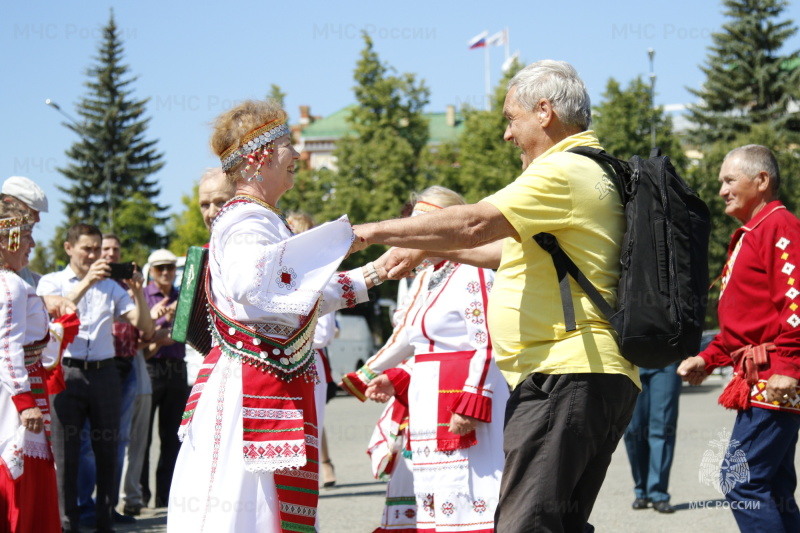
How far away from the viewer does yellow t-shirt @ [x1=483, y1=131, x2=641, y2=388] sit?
3.54 m

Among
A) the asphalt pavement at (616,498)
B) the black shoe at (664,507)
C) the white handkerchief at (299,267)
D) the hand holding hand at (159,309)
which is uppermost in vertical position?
the white handkerchief at (299,267)

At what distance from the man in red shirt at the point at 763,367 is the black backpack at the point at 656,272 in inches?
61.9

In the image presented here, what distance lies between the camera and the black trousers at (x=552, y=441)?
3512 millimetres

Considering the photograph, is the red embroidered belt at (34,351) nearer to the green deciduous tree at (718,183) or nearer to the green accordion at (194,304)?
the green accordion at (194,304)

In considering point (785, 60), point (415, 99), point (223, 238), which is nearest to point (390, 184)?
point (415, 99)

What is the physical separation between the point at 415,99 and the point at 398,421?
124 feet

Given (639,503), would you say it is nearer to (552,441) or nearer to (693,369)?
(693,369)

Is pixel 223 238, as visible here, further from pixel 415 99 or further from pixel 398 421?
pixel 415 99

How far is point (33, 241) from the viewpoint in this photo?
5871 millimetres

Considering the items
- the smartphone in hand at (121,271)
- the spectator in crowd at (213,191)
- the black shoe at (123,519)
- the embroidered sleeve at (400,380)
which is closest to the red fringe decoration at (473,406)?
the embroidered sleeve at (400,380)

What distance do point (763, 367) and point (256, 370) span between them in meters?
2.86

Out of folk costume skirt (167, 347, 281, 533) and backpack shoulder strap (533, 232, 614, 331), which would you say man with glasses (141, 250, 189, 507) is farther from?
backpack shoulder strap (533, 232, 614, 331)

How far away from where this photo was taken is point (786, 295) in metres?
4.98

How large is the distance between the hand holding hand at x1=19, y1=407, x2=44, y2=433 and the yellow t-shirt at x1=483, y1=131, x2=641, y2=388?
9.87ft
